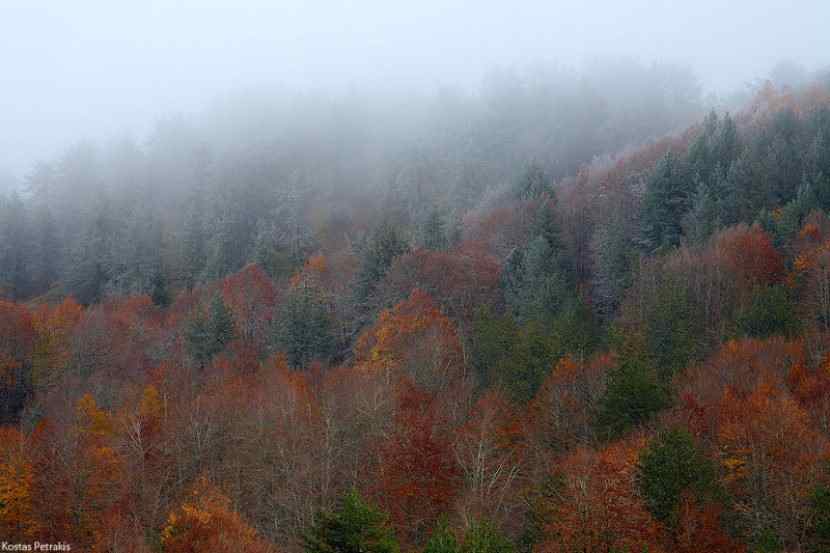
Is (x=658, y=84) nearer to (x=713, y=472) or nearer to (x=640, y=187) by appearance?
(x=640, y=187)

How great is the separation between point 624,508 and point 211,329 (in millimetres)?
46995

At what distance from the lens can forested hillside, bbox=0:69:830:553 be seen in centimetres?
2688

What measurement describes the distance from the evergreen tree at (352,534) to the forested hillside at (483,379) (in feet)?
0.27

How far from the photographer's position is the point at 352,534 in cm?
1888

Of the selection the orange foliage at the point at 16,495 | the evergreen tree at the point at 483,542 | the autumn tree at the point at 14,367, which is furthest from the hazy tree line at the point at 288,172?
the evergreen tree at the point at 483,542

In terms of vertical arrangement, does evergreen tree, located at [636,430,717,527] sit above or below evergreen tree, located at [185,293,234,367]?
above

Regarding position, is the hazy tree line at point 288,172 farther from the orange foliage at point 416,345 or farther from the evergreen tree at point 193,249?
the orange foliage at point 416,345

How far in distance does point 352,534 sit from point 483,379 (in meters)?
32.3

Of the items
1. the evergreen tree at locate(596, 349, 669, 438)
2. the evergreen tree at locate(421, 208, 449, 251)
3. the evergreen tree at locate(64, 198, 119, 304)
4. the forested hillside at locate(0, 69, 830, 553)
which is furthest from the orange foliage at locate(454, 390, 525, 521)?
the evergreen tree at locate(64, 198, 119, 304)

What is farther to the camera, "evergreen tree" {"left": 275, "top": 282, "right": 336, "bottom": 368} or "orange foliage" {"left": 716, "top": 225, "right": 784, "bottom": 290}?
"evergreen tree" {"left": 275, "top": 282, "right": 336, "bottom": 368}

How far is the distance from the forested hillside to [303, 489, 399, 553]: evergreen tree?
8cm

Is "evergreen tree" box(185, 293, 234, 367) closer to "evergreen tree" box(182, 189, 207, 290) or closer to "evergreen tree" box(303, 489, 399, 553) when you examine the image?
"evergreen tree" box(303, 489, 399, 553)

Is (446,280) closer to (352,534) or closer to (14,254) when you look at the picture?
(352,534)

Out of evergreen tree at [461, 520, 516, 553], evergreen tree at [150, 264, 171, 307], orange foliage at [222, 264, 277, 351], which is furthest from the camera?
evergreen tree at [150, 264, 171, 307]
